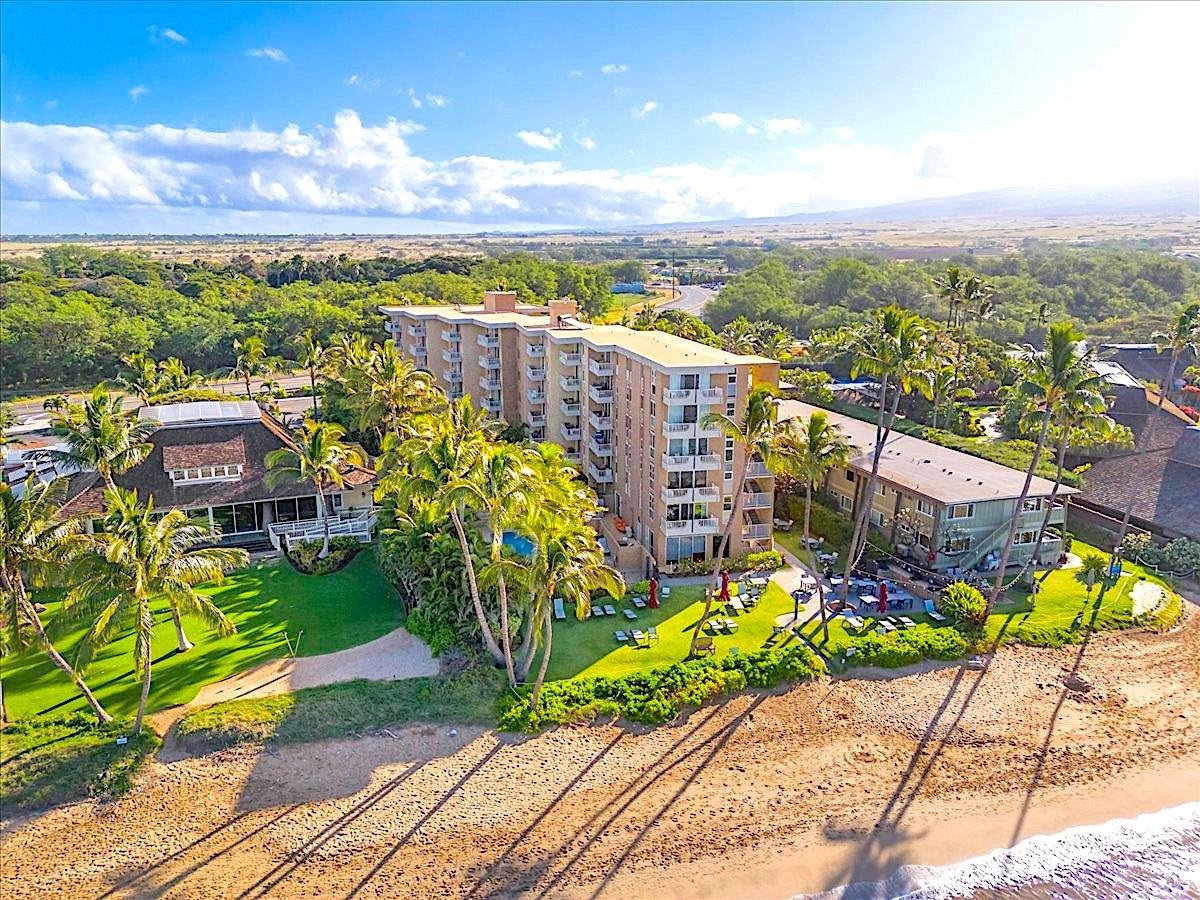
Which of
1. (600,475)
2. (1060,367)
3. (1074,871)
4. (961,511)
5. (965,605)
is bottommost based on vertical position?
(1074,871)

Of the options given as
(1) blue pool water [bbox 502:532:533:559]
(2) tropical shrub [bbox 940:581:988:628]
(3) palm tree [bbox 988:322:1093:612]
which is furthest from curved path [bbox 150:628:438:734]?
(3) palm tree [bbox 988:322:1093:612]

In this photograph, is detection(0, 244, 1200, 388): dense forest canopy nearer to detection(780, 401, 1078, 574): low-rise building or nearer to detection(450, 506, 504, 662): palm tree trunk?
detection(780, 401, 1078, 574): low-rise building

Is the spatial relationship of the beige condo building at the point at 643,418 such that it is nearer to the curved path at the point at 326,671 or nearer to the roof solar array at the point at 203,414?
the curved path at the point at 326,671

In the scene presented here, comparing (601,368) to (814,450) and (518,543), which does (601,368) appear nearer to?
(518,543)

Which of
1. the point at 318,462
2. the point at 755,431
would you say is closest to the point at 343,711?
the point at 318,462

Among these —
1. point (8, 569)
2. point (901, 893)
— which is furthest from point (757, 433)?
point (8, 569)

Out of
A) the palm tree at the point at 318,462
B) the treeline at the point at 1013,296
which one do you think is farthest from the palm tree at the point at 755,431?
the treeline at the point at 1013,296
